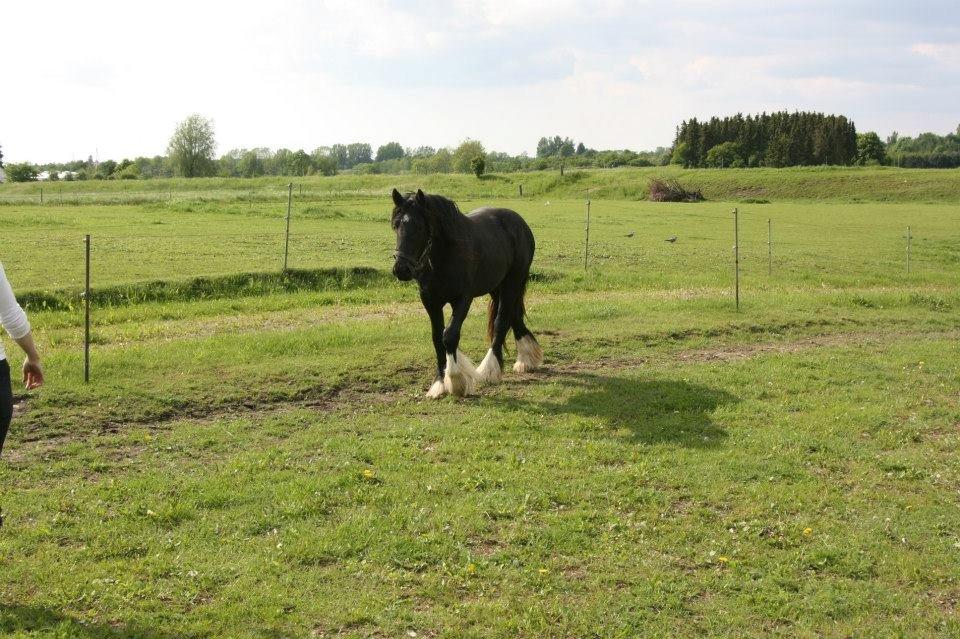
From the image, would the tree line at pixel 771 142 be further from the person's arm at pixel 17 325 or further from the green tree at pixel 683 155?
the person's arm at pixel 17 325

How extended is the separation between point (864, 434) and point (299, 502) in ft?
19.6

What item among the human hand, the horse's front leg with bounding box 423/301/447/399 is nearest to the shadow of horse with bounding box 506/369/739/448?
the horse's front leg with bounding box 423/301/447/399

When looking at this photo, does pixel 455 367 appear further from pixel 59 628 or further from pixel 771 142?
pixel 771 142

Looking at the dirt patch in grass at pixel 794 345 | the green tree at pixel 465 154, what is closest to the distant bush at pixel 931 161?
the green tree at pixel 465 154

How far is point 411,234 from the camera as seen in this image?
9453mm

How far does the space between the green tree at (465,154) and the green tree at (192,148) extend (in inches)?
1341

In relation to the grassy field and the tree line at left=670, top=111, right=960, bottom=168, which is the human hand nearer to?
the grassy field

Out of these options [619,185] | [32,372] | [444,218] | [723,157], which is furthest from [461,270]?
[723,157]

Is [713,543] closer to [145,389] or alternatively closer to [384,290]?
[145,389]

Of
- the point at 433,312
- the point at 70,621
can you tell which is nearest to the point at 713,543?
the point at 70,621

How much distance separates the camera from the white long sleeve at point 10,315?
15.7 feet

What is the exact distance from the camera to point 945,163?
425ft

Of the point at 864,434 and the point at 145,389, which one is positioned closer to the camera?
the point at 864,434

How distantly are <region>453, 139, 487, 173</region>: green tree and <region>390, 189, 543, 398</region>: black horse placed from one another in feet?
336
